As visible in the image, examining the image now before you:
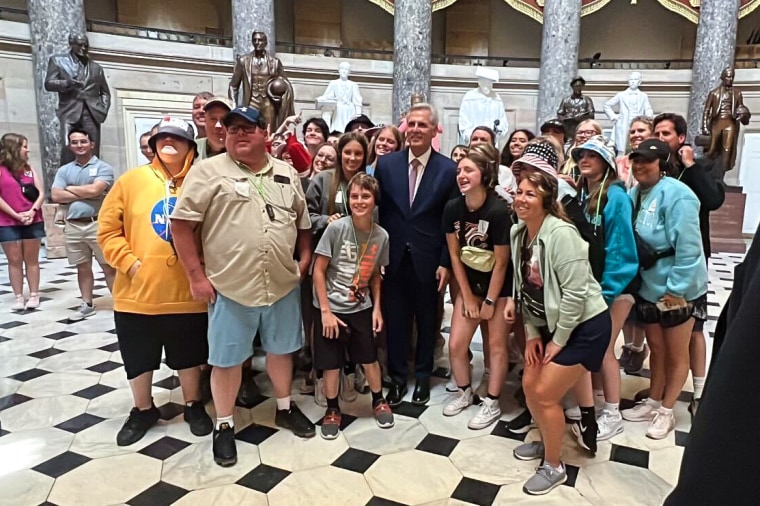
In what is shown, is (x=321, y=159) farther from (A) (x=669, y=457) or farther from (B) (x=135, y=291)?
(A) (x=669, y=457)

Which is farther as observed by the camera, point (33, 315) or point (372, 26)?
point (372, 26)

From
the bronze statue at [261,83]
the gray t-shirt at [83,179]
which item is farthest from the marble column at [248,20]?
the gray t-shirt at [83,179]

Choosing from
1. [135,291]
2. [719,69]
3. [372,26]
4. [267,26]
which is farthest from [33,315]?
[372,26]

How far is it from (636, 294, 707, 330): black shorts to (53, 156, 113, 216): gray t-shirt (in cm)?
446

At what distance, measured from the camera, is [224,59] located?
12.5 meters

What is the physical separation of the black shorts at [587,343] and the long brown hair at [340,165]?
62.0 inches

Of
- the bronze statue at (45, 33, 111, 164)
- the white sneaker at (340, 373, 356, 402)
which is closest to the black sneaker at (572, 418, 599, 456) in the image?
the white sneaker at (340, 373, 356, 402)

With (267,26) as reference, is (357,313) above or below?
below

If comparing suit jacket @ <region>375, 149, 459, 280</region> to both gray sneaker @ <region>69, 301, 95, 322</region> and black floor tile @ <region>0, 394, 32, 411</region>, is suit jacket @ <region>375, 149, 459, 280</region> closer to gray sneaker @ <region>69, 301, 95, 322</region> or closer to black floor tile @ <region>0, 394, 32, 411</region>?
black floor tile @ <region>0, 394, 32, 411</region>

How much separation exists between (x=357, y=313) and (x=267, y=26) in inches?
404

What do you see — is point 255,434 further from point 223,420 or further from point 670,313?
point 670,313

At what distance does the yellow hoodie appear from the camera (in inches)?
111

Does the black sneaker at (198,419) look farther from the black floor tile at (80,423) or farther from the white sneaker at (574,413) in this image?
the white sneaker at (574,413)

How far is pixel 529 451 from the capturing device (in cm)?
286
